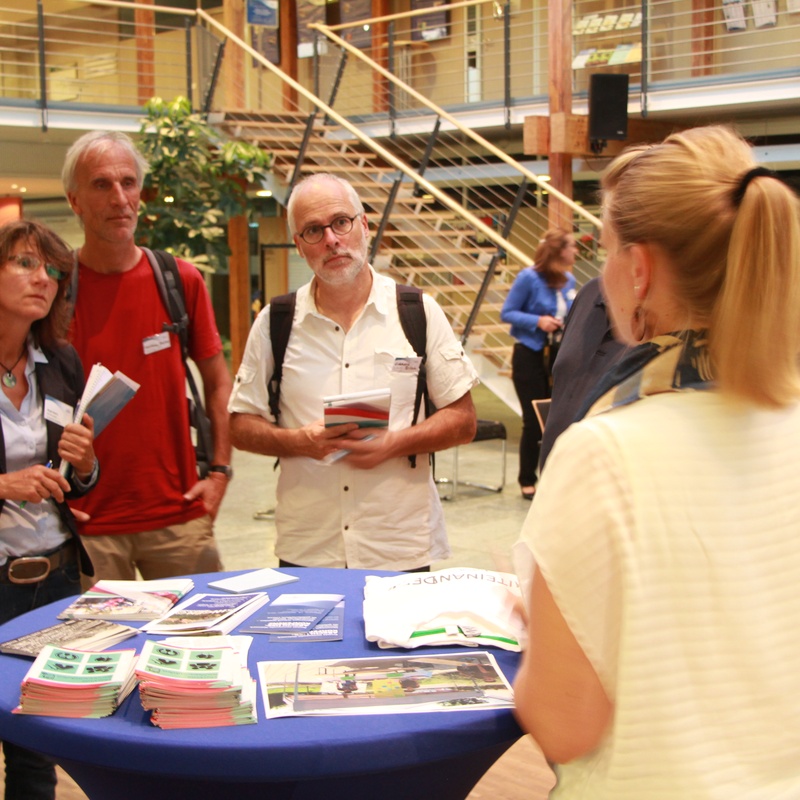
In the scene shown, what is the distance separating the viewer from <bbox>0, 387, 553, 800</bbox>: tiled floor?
318 cm

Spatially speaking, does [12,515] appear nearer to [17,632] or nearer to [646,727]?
[17,632]

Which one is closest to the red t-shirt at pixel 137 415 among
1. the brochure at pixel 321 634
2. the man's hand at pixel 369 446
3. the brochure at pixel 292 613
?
the man's hand at pixel 369 446

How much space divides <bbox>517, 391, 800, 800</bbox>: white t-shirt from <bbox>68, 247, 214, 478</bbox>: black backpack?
6.62 feet

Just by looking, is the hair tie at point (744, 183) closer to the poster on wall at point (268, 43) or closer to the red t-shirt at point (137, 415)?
the red t-shirt at point (137, 415)

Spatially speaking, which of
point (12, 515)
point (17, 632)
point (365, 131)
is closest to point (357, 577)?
point (17, 632)

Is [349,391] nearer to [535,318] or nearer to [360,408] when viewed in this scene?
[360,408]

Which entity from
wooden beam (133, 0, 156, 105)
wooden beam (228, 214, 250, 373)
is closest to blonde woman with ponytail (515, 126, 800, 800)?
wooden beam (133, 0, 156, 105)

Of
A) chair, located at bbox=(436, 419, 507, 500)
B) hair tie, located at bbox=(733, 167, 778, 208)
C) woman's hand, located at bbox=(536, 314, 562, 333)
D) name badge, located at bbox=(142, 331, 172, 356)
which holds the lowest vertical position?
chair, located at bbox=(436, 419, 507, 500)

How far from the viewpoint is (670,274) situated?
1.30 metres

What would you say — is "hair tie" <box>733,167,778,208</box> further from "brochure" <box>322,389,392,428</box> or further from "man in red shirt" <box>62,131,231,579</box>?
"man in red shirt" <box>62,131,231,579</box>

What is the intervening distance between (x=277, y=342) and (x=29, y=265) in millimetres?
700

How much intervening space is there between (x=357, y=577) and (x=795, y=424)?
1.25m

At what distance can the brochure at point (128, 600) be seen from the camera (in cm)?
209

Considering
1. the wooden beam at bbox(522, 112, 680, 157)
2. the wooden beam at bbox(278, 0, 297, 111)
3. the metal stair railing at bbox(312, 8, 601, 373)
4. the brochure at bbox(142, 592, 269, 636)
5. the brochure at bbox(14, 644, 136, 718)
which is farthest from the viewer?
the wooden beam at bbox(278, 0, 297, 111)
